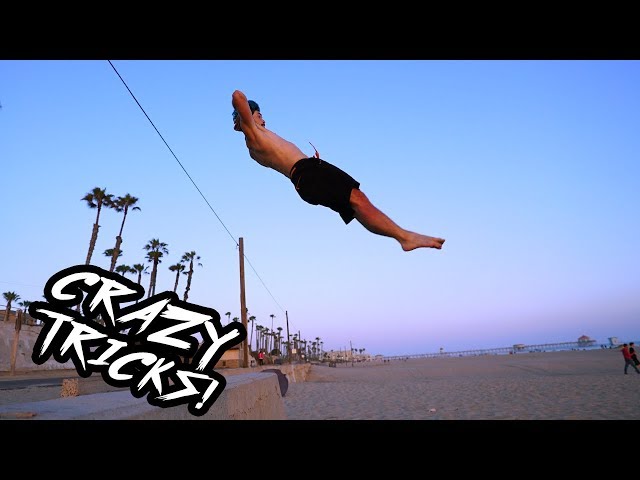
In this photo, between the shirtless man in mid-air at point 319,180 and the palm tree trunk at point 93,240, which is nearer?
the shirtless man in mid-air at point 319,180

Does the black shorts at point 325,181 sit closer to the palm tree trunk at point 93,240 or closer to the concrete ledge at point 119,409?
the concrete ledge at point 119,409

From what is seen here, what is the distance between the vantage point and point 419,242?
2191 mm

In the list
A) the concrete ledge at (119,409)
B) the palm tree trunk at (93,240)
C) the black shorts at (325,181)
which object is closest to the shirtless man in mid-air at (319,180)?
the black shorts at (325,181)

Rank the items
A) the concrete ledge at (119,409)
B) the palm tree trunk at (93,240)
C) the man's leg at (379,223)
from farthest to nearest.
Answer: the palm tree trunk at (93,240) < the man's leg at (379,223) < the concrete ledge at (119,409)

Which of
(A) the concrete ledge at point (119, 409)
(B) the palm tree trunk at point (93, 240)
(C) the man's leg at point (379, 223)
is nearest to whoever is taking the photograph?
(A) the concrete ledge at point (119, 409)

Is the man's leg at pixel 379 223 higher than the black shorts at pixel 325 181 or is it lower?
lower

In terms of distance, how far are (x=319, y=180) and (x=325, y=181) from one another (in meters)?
0.03

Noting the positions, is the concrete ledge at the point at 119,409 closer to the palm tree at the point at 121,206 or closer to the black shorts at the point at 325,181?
the black shorts at the point at 325,181

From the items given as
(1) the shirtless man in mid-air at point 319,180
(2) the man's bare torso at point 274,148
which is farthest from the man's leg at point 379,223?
(2) the man's bare torso at point 274,148

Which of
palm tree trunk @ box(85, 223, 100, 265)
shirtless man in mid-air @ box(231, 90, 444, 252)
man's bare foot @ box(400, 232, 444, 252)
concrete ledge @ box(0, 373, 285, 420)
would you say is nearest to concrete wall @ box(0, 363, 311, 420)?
concrete ledge @ box(0, 373, 285, 420)

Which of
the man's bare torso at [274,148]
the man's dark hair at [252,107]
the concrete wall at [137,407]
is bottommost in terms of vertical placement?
the concrete wall at [137,407]

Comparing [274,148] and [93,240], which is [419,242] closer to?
[274,148]

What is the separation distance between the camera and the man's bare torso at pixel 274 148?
2.16 metres
